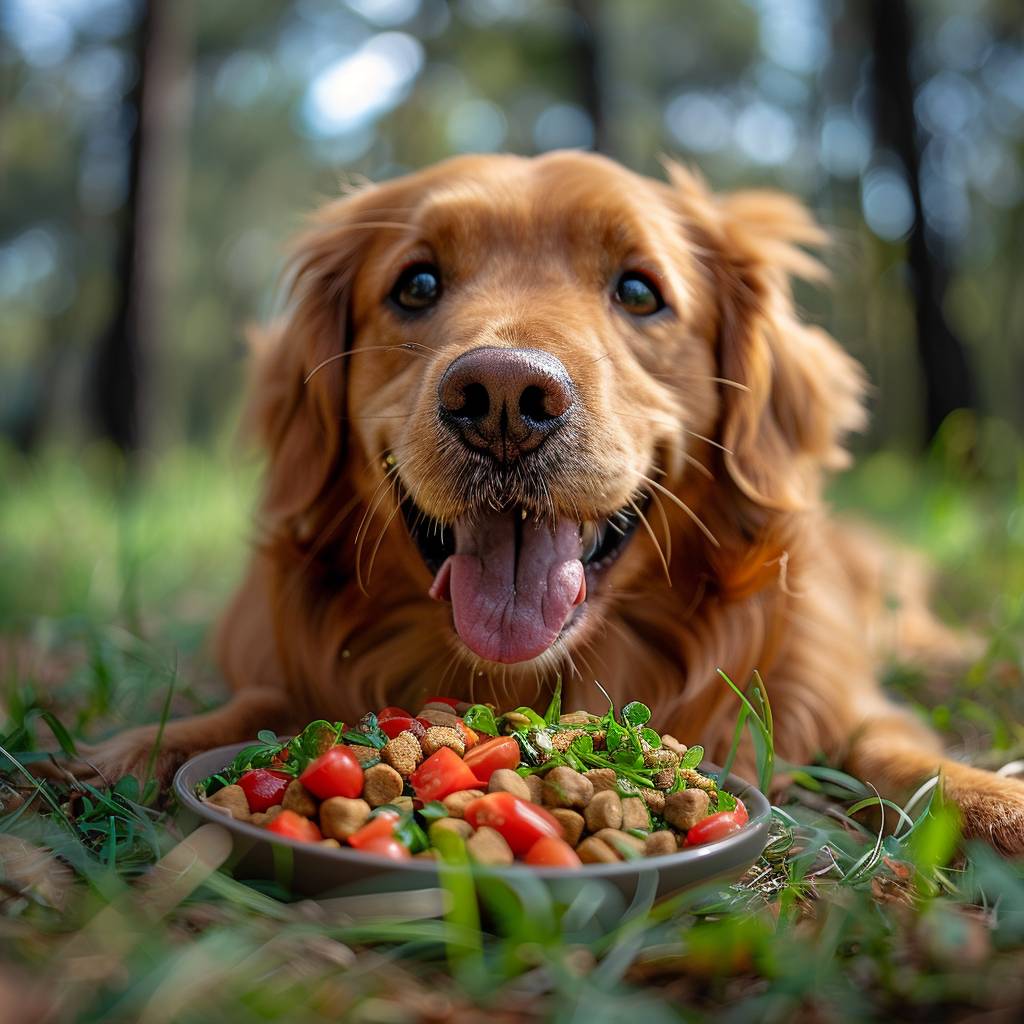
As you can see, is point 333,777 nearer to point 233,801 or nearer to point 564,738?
point 233,801

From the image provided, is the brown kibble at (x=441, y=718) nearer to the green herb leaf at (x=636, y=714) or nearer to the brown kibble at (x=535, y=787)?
the brown kibble at (x=535, y=787)

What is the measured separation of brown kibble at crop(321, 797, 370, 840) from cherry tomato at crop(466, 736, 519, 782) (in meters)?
0.22

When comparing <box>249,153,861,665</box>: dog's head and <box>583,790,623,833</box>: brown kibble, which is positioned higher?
<box>249,153,861,665</box>: dog's head

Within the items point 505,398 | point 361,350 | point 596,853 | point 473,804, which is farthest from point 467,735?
point 361,350

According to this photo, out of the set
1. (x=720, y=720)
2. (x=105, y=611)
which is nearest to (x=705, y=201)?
(x=720, y=720)

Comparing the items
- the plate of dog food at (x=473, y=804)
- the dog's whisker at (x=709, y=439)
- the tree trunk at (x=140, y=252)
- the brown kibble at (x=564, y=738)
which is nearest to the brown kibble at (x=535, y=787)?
the plate of dog food at (x=473, y=804)

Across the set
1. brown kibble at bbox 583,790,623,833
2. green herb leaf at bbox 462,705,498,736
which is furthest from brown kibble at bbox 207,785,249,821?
brown kibble at bbox 583,790,623,833

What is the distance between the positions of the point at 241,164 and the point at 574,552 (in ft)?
76.9

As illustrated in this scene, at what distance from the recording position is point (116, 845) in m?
1.73

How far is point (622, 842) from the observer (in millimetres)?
1528

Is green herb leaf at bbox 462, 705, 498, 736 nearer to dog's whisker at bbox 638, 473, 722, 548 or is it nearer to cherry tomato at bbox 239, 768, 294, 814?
cherry tomato at bbox 239, 768, 294, 814

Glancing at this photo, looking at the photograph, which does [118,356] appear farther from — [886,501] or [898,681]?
[898,681]

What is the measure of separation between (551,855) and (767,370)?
169 centimetres

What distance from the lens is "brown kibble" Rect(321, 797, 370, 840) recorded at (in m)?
1.52
